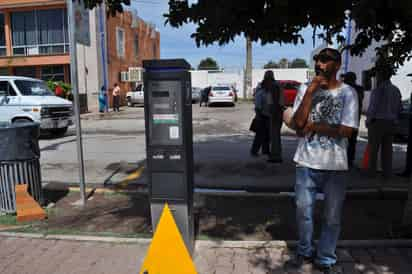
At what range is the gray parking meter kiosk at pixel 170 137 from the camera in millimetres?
3283

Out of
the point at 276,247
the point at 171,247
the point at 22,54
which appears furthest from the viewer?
the point at 22,54

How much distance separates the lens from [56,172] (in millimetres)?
7516

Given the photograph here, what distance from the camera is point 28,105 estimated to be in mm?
11656

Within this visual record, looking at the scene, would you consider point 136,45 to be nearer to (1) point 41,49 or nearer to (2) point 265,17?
(1) point 41,49

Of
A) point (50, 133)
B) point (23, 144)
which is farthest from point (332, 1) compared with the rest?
point (50, 133)

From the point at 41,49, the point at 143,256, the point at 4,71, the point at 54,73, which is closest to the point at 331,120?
the point at 143,256

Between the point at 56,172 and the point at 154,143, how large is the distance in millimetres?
4905

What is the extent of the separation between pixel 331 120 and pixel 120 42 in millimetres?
28043

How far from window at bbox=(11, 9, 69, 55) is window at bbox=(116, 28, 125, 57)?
443cm

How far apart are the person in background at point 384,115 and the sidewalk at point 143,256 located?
111 inches

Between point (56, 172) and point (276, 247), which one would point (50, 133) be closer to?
point (56, 172)

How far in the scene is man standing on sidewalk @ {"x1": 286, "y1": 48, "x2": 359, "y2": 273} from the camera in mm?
3068

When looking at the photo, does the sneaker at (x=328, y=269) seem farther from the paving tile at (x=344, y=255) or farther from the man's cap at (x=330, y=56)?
the man's cap at (x=330, y=56)

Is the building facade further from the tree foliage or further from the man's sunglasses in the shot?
the man's sunglasses
